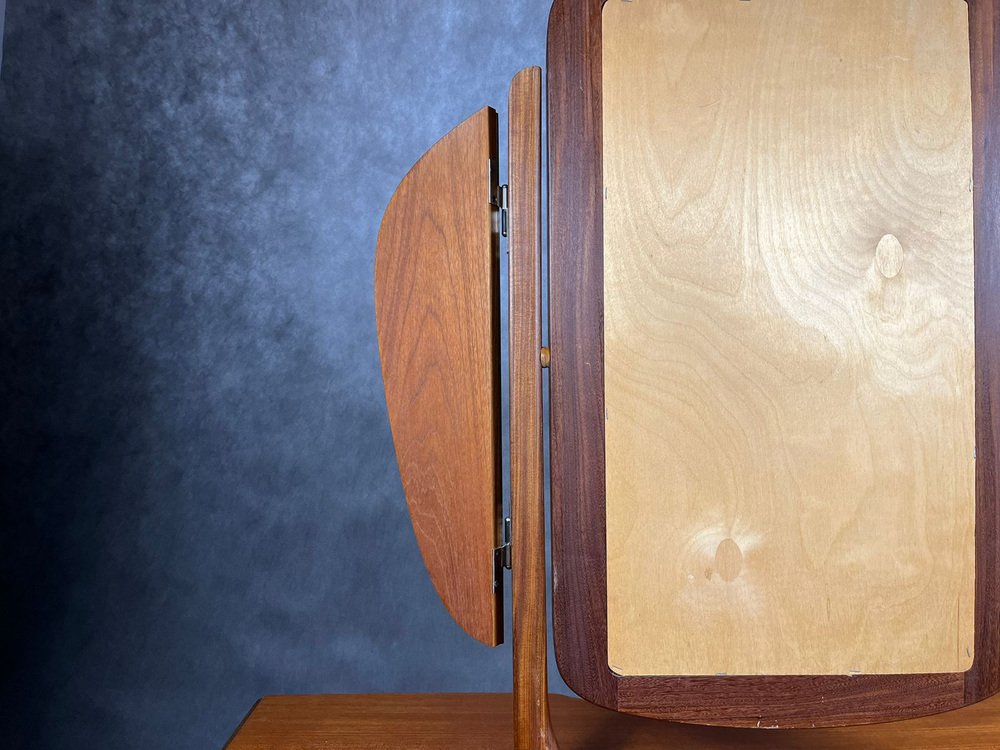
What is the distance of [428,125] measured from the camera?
1.91 metres

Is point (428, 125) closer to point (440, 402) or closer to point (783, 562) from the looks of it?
point (440, 402)

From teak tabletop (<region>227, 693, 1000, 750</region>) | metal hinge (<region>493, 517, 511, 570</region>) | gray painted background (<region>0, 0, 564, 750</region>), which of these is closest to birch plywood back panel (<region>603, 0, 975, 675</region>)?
metal hinge (<region>493, 517, 511, 570</region>)

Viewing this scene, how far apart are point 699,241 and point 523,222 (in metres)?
0.17

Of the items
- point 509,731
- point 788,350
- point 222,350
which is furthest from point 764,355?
point 222,350

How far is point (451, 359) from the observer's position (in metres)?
0.96

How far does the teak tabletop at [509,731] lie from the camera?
1117 millimetres

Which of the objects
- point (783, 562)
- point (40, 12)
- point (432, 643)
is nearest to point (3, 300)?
point (40, 12)

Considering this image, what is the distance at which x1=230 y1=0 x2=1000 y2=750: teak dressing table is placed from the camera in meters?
0.89

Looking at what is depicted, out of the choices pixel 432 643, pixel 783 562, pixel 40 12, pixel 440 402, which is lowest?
pixel 432 643

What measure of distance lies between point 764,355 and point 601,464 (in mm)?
192

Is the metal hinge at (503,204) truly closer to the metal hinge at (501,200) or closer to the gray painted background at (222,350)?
the metal hinge at (501,200)

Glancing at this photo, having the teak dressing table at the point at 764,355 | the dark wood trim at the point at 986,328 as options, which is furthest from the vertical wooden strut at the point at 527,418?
the dark wood trim at the point at 986,328

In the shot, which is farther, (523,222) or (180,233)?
(180,233)

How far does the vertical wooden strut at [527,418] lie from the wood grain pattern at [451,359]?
38 millimetres
